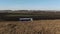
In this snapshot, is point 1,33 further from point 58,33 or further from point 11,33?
point 58,33

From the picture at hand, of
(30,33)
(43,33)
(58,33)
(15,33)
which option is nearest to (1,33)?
(15,33)

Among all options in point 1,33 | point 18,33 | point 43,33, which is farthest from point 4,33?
point 43,33

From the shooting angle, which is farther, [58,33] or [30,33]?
[58,33]

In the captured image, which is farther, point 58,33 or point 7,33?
point 58,33

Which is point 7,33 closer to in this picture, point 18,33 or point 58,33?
point 18,33

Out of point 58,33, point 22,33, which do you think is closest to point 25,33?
point 22,33

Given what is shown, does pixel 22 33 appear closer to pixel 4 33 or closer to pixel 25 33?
pixel 25 33
